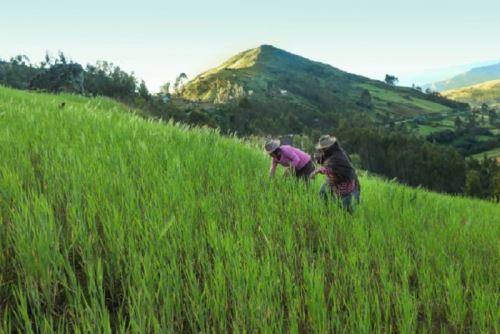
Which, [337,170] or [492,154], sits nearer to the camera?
[337,170]

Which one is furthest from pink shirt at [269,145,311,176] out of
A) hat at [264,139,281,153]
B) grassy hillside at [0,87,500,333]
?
grassy hillside at [0,87,500,333]

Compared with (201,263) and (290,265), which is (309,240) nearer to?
(290,265)

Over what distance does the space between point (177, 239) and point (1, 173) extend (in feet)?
6.37

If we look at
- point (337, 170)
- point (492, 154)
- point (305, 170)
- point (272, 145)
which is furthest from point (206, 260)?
point (492, 154)

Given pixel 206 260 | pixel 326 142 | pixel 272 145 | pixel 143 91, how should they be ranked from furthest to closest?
pixel 143 91, pixel 272 145, pixel 326 142, pixel 206 260

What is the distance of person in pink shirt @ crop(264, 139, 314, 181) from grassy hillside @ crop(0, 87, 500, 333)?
2.80 metres

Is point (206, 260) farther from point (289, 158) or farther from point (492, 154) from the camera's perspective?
point (492, 154)

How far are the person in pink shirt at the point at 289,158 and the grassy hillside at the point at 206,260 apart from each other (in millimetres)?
2801

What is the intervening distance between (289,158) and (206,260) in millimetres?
5604

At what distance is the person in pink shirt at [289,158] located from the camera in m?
7.76

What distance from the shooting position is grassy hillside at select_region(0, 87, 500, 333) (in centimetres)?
207

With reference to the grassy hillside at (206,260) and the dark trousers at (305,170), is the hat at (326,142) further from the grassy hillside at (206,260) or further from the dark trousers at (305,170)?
the dark trousers at (305,170)

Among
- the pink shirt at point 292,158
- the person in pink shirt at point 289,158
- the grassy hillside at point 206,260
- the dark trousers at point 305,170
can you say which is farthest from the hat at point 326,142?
the dark trousers at point 305,170

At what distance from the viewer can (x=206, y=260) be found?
263 centimetres
